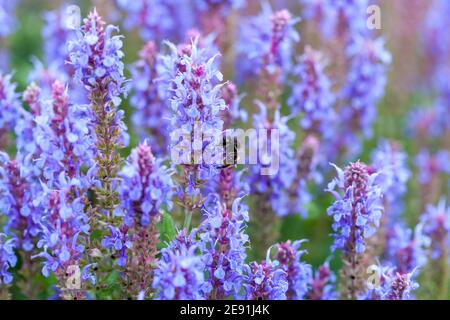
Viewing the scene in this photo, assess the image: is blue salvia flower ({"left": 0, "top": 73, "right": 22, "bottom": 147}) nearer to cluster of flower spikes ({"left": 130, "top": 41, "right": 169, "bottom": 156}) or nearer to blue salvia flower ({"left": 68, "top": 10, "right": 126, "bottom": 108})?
cluster of flower spikes ({"left": 130, "top": 41, "right": 169, "bottom": 156})

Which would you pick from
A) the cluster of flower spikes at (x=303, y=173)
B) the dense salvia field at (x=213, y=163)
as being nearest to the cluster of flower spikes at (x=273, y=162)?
the dense salvia field at (x=213, y=163)

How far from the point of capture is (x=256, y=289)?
3.62 metres

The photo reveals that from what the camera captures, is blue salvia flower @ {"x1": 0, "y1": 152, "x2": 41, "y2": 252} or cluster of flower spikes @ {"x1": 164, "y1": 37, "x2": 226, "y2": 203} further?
blue salvia flower @ {"x1": 0, "y1": 152, "x2": 41, "y2": 252}

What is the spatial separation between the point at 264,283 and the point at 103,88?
4.15ft

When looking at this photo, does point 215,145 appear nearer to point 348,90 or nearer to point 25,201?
point 25,201

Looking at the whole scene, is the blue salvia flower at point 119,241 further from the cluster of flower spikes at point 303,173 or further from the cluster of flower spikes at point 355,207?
the cluster of flower spikes at point 303,173

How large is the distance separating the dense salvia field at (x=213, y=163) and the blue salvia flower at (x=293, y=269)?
0.03 feet

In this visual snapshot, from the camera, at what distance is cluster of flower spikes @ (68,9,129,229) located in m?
3.60

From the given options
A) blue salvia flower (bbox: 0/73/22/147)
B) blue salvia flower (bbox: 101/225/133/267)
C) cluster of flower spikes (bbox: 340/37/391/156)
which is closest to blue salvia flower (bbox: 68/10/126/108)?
blue salvia flower (bbox: 101/225/133/267)

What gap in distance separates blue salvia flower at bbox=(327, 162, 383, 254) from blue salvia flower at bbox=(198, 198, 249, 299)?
576mm

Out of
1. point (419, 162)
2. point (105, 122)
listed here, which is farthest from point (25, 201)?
point (419, 162)

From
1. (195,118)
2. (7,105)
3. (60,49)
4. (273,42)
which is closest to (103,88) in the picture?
(195,118)

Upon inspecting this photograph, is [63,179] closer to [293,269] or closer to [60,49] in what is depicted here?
[293,269]
